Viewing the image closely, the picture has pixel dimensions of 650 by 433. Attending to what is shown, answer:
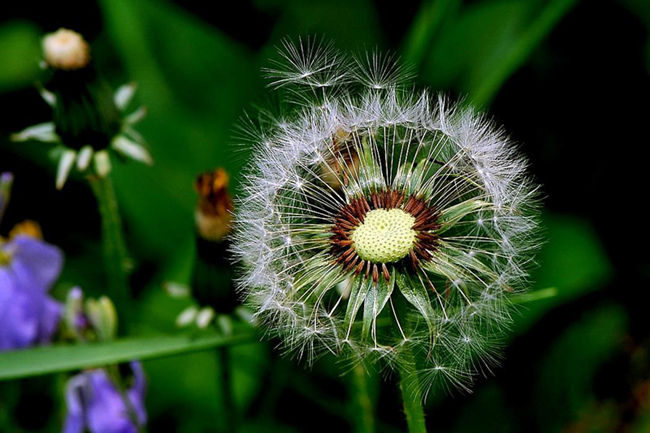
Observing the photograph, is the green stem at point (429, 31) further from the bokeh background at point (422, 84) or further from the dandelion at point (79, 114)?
the dandelion at point (79, 114)

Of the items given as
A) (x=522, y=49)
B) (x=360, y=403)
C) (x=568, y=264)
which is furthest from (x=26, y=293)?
(x=568, y=264)

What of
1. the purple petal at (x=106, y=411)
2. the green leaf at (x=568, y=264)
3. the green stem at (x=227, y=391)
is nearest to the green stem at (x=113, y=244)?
the purple petal at (x=106, y=411)

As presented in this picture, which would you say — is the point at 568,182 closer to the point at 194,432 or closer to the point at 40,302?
the point at 194,432

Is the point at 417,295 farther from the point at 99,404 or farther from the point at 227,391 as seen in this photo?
the point at 99,404

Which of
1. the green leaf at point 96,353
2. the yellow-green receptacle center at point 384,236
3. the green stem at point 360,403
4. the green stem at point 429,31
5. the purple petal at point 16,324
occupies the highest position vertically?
the green stem at point 429,31

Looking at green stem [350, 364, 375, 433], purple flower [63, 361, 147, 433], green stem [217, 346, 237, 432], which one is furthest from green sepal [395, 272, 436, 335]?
purple flower [63, 361, 147, 433]

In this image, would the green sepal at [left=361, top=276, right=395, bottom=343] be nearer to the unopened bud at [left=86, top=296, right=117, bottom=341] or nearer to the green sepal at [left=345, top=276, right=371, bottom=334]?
A: the green sepal at [left=345, top=276, right=371, bottom=334]
